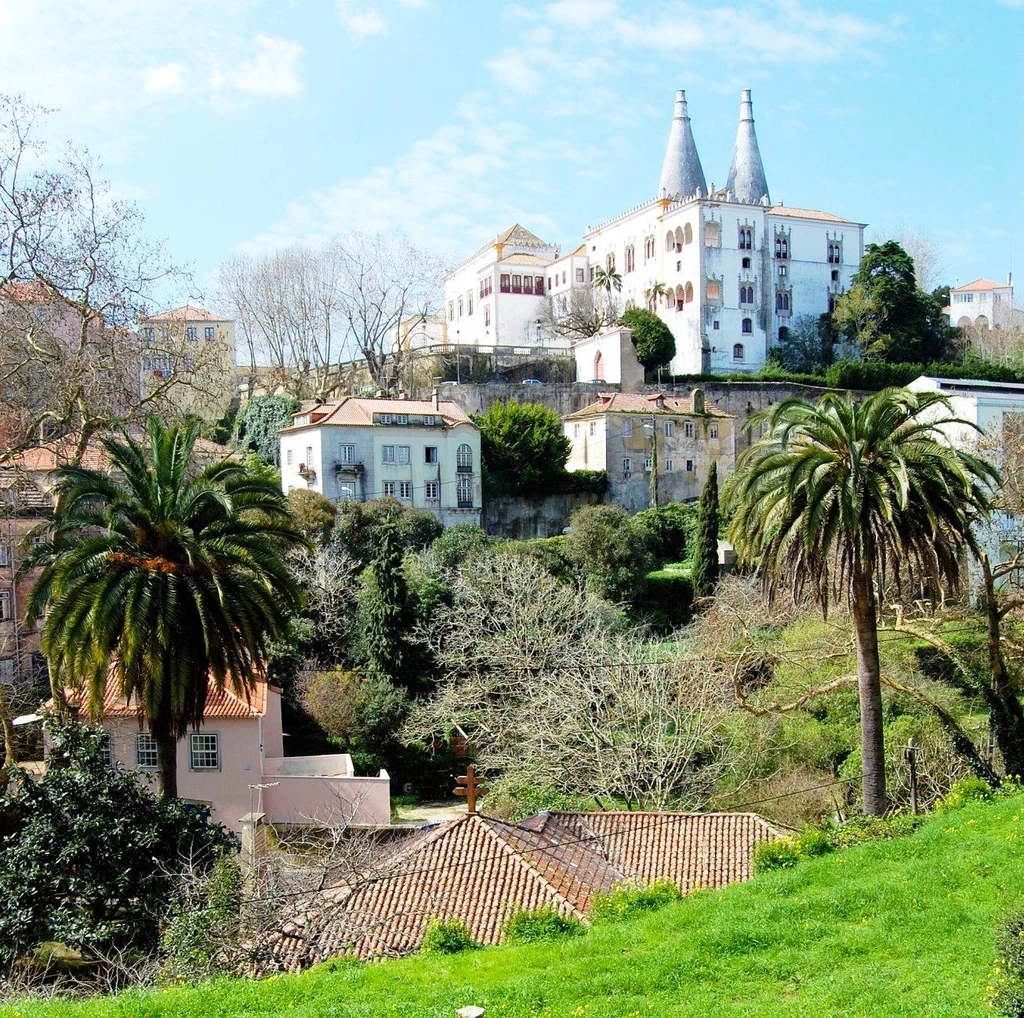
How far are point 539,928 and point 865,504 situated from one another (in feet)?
27.1

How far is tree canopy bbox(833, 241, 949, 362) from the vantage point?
250 feet

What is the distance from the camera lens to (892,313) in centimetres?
7681

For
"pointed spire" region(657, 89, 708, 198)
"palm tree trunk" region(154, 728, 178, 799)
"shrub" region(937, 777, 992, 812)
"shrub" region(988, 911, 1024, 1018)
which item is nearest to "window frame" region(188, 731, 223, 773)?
"palm tree trunk" region(154, 728, 178, 799)

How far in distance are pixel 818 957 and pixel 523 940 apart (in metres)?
4.09

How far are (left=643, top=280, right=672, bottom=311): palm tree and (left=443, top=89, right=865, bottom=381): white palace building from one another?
91mm

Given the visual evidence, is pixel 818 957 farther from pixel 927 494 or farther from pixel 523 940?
pixel 927 494

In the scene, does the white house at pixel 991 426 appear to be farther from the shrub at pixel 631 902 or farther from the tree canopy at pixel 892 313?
the tree canopy at pixel 892 313

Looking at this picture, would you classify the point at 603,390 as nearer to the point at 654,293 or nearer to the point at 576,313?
the point at 654,293

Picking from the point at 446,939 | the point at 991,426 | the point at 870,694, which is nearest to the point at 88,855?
the point at 446,939

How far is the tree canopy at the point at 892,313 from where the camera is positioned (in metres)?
76.1

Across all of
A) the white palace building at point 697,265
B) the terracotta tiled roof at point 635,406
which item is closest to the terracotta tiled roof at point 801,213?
the white palace building at point 697,265

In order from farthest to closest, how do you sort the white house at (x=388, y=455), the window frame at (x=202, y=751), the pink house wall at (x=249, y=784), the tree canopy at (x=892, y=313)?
the tree canopy at (x=892, y=313) → the white house at (x=388, y=455) → the window frame at (x=202, y=751) → the pink house wall at (x=249, y=784)

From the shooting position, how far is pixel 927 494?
17.7 meters

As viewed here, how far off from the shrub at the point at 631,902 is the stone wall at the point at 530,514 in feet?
135
